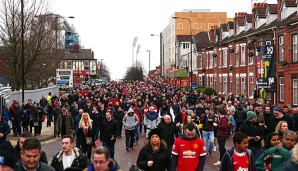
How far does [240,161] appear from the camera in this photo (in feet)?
26.8

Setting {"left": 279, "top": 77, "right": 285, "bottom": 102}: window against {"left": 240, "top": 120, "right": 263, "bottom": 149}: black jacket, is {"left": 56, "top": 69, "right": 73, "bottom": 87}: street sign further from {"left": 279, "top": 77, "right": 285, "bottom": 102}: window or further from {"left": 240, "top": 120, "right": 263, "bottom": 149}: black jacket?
{"left": 240, "top": 120, "right": 263, "bottom": 149}: black jacket

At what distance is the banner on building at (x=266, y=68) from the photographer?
36250 mm

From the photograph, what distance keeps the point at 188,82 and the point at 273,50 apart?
1043 inches

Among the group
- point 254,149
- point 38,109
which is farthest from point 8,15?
point 254,149

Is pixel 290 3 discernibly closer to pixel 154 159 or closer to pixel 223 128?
pixel 223 128

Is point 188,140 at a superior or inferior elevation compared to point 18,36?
inferior

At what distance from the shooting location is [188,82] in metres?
62.2

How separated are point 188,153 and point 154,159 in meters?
0.69

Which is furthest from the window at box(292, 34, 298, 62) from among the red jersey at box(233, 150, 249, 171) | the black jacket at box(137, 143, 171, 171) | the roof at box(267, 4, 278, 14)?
the red jersey at box(233, 150, 249, 171)

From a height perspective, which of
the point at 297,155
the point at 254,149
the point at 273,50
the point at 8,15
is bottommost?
the point at 254,149

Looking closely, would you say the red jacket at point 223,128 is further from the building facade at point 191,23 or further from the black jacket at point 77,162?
the building facade at point 191,23

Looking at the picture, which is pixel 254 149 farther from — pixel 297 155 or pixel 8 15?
pixel 8 15

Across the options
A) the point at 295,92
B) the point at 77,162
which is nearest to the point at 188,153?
the point at 77,162

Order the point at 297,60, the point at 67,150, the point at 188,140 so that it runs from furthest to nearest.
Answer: the point at 297,60
the point at 188,140
the point at 67,150
